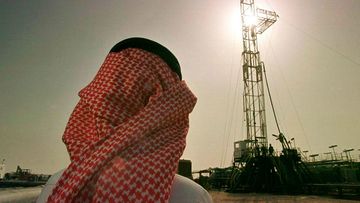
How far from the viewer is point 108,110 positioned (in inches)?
54.7

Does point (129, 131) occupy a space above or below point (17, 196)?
above

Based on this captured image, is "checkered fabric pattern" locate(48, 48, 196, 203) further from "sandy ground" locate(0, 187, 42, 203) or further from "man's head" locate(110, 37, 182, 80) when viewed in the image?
"sandy ground" locate(0, 187, 42, 203)

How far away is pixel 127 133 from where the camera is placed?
118 cm

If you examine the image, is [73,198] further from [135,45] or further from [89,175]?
[135,45]

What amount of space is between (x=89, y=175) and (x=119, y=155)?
0.49 ft

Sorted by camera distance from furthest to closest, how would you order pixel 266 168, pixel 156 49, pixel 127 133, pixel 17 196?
pixel 266 168 < pixel 17 196 < pixel 156 49 < pixel 127 133

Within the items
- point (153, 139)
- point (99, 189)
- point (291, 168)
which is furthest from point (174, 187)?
point (291, 168)

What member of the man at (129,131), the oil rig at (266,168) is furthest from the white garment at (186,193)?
the oil rig at (266,168)

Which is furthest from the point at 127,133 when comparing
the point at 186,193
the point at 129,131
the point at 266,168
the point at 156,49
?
the point at 266,168

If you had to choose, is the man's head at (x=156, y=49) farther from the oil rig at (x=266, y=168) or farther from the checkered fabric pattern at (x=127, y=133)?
the oil rig at (x=266, y=168)

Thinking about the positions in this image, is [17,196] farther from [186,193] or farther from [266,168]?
[266,168]

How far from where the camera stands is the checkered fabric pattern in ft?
3.53

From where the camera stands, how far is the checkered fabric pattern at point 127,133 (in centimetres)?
108

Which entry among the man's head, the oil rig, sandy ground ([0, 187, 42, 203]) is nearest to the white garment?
the man's head
